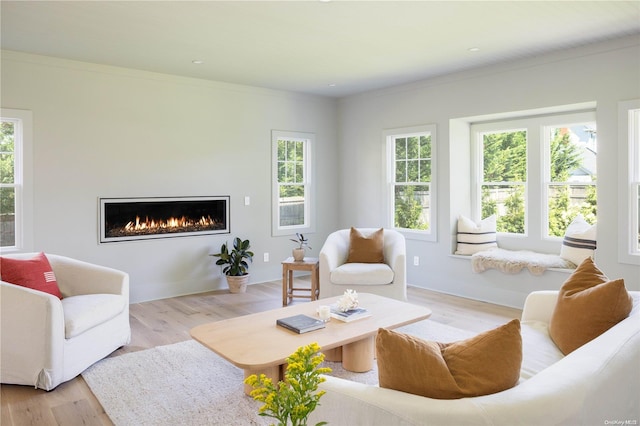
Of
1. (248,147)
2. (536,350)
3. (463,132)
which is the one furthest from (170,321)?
(463,132)

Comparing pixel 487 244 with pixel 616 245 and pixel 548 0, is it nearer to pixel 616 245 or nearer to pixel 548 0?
pixel 616 245

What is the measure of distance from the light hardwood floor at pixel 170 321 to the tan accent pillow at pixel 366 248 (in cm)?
75

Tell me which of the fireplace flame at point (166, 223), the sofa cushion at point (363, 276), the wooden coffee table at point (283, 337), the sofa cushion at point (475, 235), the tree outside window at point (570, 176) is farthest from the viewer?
the sofa cushion at point (475, 235)

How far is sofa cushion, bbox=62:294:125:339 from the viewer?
10.1 ft

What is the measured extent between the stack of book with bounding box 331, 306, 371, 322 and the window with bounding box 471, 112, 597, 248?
111 inches

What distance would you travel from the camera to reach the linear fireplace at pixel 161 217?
5059 millimetres

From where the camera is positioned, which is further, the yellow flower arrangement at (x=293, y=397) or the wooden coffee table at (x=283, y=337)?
the wooden coffee table at (x=283, y=337)

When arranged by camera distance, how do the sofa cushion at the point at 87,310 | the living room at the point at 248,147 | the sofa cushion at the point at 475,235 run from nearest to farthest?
the sofa cushion at the point at 87,310 → the living room at the point at 248,147 → the sofa cushion at the point at 475,235

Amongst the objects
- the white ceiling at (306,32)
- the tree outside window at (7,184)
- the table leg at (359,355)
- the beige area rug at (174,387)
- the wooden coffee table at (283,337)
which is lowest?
the beige area rug at (174,387)

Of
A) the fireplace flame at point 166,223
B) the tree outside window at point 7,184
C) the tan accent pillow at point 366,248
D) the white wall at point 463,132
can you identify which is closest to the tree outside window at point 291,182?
the white wall at point 463,132

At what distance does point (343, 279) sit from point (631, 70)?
3219mm

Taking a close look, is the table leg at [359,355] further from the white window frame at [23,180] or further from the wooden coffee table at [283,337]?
the white window frame at [23,180]

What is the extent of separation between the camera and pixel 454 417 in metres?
1.22

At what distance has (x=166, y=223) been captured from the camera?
5.48m
